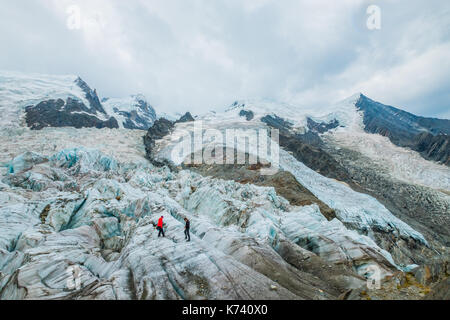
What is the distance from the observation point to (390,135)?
108625 millimetres

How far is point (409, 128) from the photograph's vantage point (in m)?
137

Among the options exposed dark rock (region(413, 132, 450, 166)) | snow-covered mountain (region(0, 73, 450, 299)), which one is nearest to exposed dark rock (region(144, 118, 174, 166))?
snow-covered mountain (region(0, 73, 450, 299))

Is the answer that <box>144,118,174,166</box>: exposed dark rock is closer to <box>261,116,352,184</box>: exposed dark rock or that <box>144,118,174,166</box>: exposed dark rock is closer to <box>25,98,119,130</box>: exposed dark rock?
<box>25,98,119,130</box>: exposed dark rock

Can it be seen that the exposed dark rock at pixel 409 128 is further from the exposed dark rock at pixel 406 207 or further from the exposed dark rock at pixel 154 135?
the exposed dark rock at pixel 154 135

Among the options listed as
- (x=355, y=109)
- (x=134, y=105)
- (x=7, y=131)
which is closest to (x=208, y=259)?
(x=7, y=131)

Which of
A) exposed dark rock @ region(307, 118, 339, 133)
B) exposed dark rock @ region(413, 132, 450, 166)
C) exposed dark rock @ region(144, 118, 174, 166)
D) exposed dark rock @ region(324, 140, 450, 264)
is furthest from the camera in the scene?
exposed dark rock @ region(307, 118, 339, 133)

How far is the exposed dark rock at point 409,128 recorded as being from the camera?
81.3 meters

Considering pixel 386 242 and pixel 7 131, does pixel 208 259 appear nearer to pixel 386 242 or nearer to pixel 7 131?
pixel 386 242

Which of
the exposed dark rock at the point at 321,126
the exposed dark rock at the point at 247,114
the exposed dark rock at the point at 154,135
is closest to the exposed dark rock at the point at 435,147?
the exposed dark rock at the point at 321,126

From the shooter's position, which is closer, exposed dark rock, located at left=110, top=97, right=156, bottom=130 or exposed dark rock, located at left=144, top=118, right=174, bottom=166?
exposed dark rock, located at left=144, top=118, right=174, bottom=166

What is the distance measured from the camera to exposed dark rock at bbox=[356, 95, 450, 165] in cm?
8132

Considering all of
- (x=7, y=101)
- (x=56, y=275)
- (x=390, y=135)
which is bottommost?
(x=56, y=275)

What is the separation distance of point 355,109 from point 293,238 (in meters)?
174

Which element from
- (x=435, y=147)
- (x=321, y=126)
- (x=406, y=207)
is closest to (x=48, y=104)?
(x=406, y=207)
